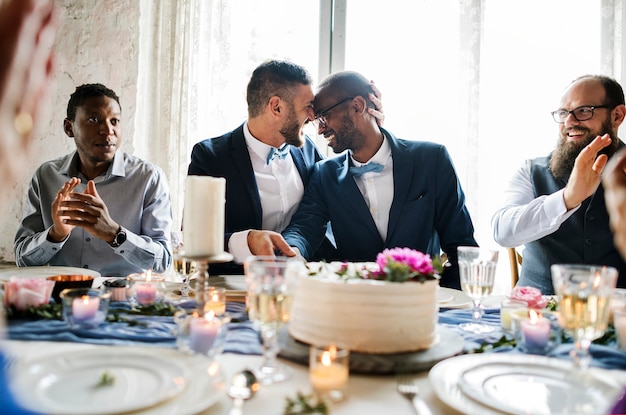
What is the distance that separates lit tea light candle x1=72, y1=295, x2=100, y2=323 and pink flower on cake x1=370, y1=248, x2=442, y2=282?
67 cm

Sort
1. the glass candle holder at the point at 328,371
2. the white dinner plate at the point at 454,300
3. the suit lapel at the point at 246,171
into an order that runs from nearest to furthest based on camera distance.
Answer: the glass candle holder at the point at 328,371 < the white dinner plate at the point at 454,300 < the suit lapel at the point at 246,171

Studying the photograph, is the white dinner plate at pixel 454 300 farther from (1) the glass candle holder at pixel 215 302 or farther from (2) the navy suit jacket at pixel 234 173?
(2) the navy suit jacket at pixel 234 173

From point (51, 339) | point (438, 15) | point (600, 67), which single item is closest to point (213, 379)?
point (51, 339)

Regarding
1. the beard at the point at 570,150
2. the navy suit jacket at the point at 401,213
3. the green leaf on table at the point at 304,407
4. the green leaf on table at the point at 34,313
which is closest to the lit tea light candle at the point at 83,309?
the green leaf on table at the point at 34,313

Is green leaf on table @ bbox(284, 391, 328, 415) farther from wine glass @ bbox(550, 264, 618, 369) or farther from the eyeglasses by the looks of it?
the eyeglasses

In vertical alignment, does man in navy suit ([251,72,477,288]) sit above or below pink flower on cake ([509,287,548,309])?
above

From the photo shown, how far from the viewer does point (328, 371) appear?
853mm

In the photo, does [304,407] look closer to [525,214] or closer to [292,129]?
[525,214]

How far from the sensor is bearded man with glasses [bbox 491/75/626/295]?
7.94 feet

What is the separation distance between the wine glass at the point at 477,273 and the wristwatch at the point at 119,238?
159cm

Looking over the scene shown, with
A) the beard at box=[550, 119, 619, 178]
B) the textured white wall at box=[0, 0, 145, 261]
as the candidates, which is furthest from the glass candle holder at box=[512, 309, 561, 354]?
the textured white wall at box=[0, 0, 145, 261]

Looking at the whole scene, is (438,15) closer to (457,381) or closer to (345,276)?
(345,276)

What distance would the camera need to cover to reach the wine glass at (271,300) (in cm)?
96

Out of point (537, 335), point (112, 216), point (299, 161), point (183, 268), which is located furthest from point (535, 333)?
point (112, 216)
